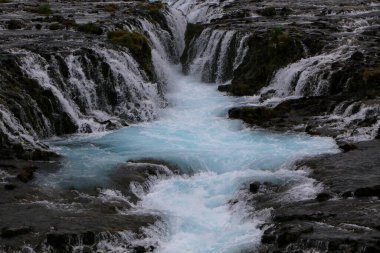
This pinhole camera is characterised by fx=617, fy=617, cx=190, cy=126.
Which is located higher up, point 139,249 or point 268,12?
point 268,12

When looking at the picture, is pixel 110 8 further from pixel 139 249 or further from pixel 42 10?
pixel 139 249

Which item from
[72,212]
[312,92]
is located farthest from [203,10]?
[72,212]

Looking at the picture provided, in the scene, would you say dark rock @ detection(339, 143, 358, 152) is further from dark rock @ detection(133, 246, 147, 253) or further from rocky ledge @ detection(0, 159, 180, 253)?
dark rock @ detection(133, 246, 147, 253)

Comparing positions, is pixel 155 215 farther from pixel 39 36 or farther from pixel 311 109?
pixel 39 36

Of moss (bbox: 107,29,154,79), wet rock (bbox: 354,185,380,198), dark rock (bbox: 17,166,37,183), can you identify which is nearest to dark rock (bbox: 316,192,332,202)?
wet rock (bbox: 354,185,380,198)

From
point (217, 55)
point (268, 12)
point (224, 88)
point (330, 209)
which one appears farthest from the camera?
point (268, 12)

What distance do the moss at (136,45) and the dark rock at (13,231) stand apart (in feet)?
63.9

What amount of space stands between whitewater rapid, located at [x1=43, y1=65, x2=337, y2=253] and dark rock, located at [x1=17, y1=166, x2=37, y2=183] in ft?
1.90

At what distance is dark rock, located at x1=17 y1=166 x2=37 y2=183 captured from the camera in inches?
770

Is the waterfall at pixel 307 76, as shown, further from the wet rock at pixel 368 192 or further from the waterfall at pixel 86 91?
the wet rock at pixel 368 192

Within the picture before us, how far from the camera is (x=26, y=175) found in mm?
19734

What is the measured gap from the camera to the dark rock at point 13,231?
1558cm

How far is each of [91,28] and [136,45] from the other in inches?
164

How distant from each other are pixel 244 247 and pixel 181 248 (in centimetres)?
169
